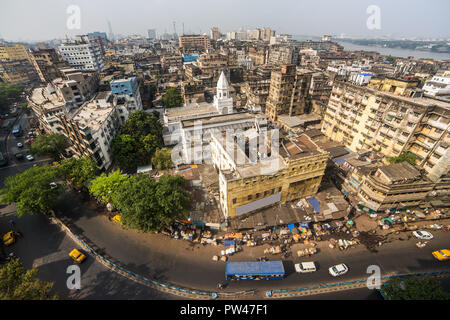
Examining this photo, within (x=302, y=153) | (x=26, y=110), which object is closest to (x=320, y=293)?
(x=302, y=153)

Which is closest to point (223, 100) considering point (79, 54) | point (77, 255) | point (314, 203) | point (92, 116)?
point (314, 203)

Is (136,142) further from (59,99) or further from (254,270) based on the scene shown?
(59,99)

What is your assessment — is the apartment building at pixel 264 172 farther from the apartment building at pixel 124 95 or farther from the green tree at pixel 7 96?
the green tree at pixel 7 96
